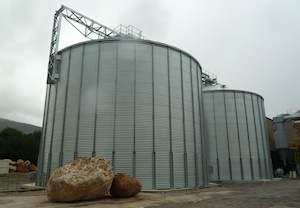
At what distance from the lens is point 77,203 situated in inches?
517

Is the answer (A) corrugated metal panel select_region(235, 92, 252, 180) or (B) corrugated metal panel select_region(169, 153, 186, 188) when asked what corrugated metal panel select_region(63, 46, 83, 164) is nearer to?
(B) corrugated metal panel select_region(169, 153, 186, 188)

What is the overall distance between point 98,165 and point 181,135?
9.76 m

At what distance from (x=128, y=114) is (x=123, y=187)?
742cm

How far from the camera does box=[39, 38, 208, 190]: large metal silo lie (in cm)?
2014

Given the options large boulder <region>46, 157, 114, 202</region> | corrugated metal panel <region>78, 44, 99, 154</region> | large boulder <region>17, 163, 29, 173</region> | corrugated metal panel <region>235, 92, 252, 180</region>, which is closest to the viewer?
large boulder <region>46, 157, 114, 202</region>

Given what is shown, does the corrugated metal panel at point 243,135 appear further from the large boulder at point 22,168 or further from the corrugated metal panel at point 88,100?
the large boulder at point 22,168

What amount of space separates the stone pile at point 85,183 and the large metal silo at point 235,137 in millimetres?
20279

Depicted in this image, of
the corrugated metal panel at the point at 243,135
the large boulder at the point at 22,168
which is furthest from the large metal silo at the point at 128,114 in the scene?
the large boulder at the point at 22,168

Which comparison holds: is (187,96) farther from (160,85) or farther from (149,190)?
(149,190)

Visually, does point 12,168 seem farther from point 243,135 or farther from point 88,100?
point 243,135

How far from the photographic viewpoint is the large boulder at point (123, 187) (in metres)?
14.7

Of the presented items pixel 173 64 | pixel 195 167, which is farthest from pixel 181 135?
pixel 173 64

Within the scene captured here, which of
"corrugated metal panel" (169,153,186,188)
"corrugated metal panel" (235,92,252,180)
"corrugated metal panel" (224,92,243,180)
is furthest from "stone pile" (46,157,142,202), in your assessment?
"corrugated metal panel" (235,92,252,180)

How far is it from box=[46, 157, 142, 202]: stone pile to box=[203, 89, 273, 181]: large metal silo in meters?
20.3
